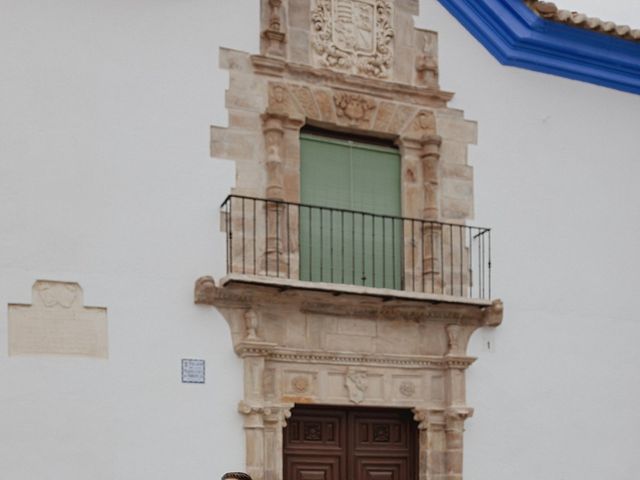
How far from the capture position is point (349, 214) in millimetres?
8250

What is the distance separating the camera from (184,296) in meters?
7.54

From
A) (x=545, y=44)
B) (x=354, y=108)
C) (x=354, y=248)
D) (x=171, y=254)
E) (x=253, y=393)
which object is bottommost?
(x=253, y=393)

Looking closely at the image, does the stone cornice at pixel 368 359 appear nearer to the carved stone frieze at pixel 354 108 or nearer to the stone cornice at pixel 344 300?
the stone cornice at pixel 344 300

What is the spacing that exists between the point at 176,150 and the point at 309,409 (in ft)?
6.56

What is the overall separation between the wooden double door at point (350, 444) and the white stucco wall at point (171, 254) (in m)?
0.47

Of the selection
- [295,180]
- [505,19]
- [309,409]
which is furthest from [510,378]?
[505,19]

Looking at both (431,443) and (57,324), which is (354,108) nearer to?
(431,443)

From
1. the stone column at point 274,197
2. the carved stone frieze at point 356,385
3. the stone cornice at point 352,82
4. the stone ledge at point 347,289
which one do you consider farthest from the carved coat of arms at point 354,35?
the carved stone frieze at point 356,385

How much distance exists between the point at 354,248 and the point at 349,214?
0.25 m

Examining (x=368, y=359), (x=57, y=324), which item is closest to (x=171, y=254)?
(x=57, y=324)

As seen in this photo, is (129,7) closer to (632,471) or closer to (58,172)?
(58,172)

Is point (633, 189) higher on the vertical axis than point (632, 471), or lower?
higher

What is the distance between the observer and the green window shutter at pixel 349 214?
814 centimetres

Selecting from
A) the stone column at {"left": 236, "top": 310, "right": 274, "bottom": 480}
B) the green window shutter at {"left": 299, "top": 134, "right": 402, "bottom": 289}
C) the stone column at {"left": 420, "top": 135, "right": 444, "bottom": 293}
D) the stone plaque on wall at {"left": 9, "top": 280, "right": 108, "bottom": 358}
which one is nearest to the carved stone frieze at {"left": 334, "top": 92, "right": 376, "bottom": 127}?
the green window shutter at {"left": 299, "top": 134, "right": 402, "bottom": 289}
